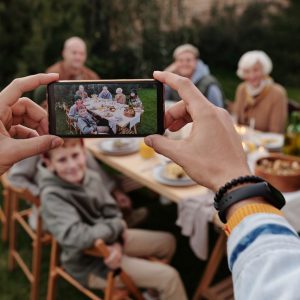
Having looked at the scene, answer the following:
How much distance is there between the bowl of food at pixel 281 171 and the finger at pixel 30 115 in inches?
51.3

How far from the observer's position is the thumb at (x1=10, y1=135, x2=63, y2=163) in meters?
1.01

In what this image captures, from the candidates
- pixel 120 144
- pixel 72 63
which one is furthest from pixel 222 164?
pixel 72 63

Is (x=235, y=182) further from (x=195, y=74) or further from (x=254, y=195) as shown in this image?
(x=195, y=74)

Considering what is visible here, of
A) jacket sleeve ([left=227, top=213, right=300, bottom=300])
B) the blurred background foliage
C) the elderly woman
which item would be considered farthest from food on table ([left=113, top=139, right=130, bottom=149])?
the blurred background foliage

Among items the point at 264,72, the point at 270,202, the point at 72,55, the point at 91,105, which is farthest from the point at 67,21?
the point at 270,202

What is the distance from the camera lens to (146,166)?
9.17 ft

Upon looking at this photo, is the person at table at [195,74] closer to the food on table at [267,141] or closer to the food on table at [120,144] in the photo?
the food on table at [267,141]

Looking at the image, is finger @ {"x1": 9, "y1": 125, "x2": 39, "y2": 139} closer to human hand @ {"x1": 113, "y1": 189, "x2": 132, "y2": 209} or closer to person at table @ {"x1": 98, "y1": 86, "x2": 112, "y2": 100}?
person at table @ {"x1": 98, "y1": 86, "x2": 112, "y2": 100}

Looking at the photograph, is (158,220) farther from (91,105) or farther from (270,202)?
(270,202)

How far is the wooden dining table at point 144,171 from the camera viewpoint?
237cm

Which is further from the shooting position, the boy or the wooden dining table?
the wooden dining table

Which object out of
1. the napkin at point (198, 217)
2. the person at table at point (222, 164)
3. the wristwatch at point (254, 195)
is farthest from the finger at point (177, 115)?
the napkin at point (198, 217)

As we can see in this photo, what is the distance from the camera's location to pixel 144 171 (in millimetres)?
2707

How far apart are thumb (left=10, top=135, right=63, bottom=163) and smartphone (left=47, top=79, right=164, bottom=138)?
0.41 ft
